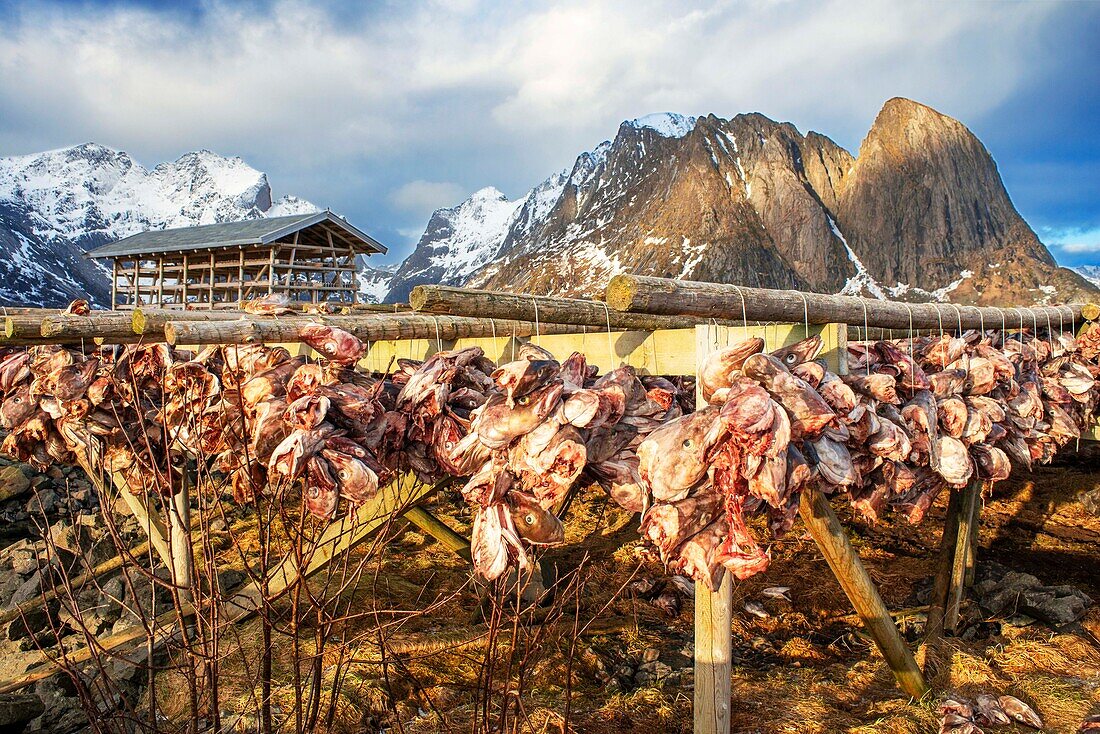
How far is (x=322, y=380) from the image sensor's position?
2.62 metres

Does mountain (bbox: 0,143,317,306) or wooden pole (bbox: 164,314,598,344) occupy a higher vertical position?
mountain (bbox: 0,143,317,306)

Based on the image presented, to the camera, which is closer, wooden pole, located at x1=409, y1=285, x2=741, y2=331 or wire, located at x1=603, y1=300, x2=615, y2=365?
wooden pole, located at x1=409, y1=285, x2=741, y2=331

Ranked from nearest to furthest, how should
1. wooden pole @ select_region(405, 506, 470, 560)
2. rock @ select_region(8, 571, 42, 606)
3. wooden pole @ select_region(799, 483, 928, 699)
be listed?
wooden pole @ select_region(799, 483, 928, 699) → wooden pole @ select_region(405, 506, 470, 560) → rock @ select_region(8, 571, 42, 606)

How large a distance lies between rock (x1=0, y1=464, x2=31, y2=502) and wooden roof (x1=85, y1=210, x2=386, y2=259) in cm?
1022

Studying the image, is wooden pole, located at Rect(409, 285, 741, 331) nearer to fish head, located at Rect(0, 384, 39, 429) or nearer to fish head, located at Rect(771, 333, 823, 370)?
fish head, located at Rect(771, 333, 823, 370)

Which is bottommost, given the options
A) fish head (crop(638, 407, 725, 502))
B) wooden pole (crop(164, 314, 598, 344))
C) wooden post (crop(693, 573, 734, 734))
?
wooden post (crop(693, 573, 734, 734))

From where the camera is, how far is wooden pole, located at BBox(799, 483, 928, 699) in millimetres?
2691

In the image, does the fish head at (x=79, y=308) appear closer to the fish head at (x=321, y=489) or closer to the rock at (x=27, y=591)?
the fish head at (x=321, y=489)

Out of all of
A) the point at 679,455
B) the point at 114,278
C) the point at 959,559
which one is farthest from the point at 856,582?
the point at 114,278

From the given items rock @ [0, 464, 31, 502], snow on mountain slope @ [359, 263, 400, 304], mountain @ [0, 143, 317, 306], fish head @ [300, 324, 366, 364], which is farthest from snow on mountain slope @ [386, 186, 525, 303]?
fish head @ [300, 324, 366, 364]

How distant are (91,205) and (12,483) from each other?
10209 cm

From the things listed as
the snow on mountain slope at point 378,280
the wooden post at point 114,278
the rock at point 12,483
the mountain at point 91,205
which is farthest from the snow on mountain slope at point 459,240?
the rock at point 12,483

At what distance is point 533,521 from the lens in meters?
2.15

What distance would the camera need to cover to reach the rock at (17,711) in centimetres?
374
